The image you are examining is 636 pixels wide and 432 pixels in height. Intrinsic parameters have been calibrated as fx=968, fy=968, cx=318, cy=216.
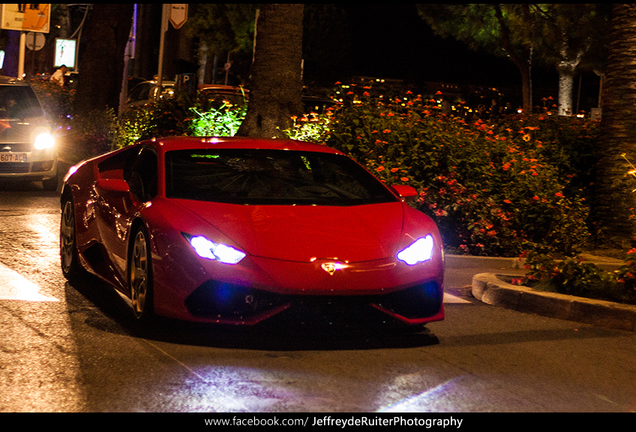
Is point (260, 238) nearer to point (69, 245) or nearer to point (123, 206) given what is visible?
point (123, 206)

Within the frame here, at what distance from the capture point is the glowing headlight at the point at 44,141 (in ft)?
49.4

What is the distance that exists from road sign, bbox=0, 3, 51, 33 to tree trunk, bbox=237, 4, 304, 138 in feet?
47.0

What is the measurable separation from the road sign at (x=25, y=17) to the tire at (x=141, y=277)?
2213cm

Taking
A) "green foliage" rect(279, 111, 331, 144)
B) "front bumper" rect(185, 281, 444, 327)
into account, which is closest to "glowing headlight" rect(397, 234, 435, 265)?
"front bumper" rect(185, 281, 444, 327)

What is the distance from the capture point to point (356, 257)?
5.83 metres

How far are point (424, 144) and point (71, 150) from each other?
445 inches

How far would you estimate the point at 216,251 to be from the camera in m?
5.71

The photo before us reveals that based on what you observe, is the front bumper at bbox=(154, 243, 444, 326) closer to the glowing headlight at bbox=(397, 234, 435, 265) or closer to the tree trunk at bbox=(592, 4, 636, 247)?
the glowing headlight at bbox=(397, 234, 435, 265)

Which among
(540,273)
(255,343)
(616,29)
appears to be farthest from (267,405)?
(616,29)

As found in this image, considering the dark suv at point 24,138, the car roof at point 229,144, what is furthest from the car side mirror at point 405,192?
the dark suv at point 24,138

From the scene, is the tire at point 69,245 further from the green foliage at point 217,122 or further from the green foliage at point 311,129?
the green foliage at point 217,122

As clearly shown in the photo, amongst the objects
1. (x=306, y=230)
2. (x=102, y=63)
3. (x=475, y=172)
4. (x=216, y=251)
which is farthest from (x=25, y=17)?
(x=216, y=251)

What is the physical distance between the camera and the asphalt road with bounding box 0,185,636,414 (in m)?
4.78

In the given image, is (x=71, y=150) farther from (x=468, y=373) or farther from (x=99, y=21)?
(x=468, y=373)
